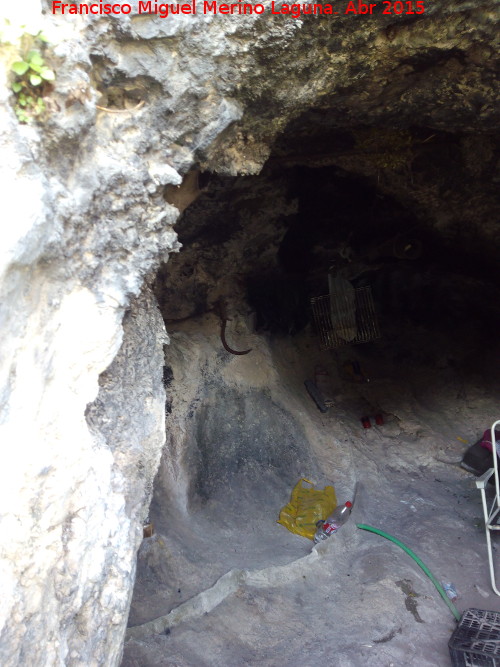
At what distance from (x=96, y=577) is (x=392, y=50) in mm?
1987

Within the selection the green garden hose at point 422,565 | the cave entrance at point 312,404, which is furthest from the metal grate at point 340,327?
the green garden hose at point 422,565

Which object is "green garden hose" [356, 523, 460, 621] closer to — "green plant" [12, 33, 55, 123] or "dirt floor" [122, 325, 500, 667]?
"dirt floor" [122, 325, 500, 667]

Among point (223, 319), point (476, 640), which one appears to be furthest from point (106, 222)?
point (476, 640)

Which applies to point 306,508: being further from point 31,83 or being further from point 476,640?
point 31,83

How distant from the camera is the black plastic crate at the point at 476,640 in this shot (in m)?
2.12

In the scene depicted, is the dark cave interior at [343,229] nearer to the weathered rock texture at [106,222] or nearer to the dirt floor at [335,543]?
the dirt floor at [335,543]

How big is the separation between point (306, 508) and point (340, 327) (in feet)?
5.75

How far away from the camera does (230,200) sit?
313 centimetres

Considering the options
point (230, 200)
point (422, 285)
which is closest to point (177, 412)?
point (230, 200)

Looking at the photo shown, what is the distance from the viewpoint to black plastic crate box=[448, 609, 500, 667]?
212cm

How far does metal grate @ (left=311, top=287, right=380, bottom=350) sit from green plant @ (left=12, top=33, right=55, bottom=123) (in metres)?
3.31

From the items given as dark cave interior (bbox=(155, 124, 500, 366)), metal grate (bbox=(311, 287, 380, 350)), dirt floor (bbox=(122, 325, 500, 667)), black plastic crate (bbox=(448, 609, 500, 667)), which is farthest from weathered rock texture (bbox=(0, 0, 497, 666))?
→ metal grate (bbox=(311, 287, 380, 350))

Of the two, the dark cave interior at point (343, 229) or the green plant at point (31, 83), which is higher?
the dark cave interior at point (343, 229)

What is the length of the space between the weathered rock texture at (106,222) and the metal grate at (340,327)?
8.15 feet
